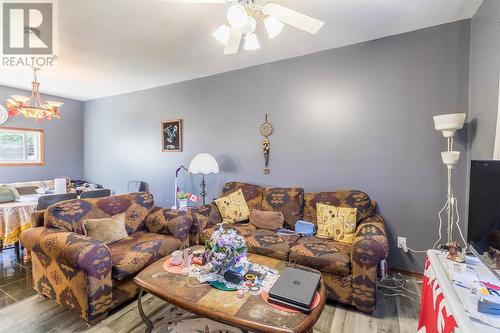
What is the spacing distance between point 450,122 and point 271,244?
1.97 meters

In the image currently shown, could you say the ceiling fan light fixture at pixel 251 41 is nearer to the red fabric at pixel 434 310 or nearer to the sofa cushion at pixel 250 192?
the sofa cushion at pixel 250 192

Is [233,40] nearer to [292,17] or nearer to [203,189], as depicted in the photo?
[292,17]

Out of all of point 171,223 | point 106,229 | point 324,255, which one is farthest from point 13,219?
point 324,255

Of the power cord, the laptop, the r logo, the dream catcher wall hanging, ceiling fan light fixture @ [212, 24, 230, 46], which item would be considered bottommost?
the power cord

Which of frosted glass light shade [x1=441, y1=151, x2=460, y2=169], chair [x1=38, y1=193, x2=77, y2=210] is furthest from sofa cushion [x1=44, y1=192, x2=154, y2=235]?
frosted glass light shade [x1=441, y1=151, x2=460, y2=169]

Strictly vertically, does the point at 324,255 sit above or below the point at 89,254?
below

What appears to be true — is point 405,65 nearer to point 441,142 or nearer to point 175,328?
point 441,142

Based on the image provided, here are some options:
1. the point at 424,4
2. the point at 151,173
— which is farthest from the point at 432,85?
the point at 151,173

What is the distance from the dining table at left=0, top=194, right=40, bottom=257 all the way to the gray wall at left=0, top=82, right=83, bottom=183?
2382 mm

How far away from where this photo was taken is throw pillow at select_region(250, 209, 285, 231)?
2.85m

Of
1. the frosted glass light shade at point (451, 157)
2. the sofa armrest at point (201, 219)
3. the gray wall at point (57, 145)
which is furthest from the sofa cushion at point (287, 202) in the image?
the gray wall at point (57, 145)

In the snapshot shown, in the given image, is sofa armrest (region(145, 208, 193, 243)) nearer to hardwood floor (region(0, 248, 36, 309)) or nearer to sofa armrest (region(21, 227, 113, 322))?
sofa armrest (region(21, 227, 113, 322))

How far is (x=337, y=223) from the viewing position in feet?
8.29

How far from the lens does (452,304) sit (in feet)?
3.39
